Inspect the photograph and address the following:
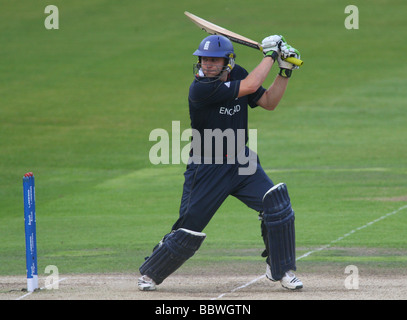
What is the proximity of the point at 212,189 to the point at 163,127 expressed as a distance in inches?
500

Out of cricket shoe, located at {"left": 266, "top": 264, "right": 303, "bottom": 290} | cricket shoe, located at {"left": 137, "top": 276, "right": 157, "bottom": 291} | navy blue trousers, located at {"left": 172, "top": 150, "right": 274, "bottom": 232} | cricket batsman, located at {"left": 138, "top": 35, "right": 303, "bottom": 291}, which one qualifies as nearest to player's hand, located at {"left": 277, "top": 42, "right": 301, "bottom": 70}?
cricket batsman, located at {"left": 138, "top": 35, "right": 303, "bottom": 291}

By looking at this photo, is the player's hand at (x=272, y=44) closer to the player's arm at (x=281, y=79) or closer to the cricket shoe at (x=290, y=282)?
the player's arm at (x=281, y=79)

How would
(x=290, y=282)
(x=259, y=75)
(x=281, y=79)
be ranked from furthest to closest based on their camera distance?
(x=281, y=79) → (x=290, y=282) → (x=259, y=75)

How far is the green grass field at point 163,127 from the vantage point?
32.6 feet

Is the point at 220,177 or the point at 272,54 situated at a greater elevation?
the point at 272,54

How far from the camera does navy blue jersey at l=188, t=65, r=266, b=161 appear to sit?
268 inches

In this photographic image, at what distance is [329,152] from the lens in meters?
16.5

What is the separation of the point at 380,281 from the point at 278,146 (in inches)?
395

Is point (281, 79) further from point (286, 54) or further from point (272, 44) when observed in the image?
point (272, 44)

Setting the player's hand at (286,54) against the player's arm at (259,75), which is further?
the player's hand at (286,54)

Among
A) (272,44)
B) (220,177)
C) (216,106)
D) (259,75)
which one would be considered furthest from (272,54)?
(220,177)

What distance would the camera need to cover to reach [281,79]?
281 inches

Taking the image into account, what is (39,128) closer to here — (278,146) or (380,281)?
(278,146)

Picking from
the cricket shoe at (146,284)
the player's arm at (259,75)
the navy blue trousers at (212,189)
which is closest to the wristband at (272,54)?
the player's arm at (259,75)
